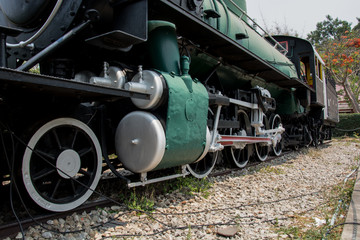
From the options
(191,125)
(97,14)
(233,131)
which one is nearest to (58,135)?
(97,14)

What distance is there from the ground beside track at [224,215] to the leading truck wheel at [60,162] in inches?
7.2

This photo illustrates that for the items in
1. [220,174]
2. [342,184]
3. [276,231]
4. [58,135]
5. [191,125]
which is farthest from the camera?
[220,174]

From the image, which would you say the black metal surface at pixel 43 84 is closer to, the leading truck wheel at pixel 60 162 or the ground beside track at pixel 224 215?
the leading truck wheel at pixel 60 162

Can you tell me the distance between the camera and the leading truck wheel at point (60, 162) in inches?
96.7

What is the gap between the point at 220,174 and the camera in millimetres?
4867

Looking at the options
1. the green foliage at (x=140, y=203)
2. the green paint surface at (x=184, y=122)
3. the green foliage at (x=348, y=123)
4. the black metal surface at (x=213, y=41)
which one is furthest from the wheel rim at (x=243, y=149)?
the green foliage at (x=348, y=123)

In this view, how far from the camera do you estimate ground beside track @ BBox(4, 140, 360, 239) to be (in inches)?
96.8

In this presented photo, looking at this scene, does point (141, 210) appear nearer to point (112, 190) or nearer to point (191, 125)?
point (112, 190)

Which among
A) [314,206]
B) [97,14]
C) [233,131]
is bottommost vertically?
[314,206]

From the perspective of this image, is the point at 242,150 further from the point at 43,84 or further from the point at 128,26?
the point at 43,84

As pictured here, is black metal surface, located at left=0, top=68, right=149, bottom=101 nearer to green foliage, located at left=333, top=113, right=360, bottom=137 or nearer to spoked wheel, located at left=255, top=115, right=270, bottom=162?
spoked wheel, located at left=255, top=115, right=270, bottom=162

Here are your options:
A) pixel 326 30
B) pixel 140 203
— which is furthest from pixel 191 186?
pixel 326 30

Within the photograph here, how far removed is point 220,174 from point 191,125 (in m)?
1.86

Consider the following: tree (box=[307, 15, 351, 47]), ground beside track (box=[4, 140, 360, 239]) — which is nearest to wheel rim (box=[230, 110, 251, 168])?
ground beside track (box=[4, 140, 360, 239])
